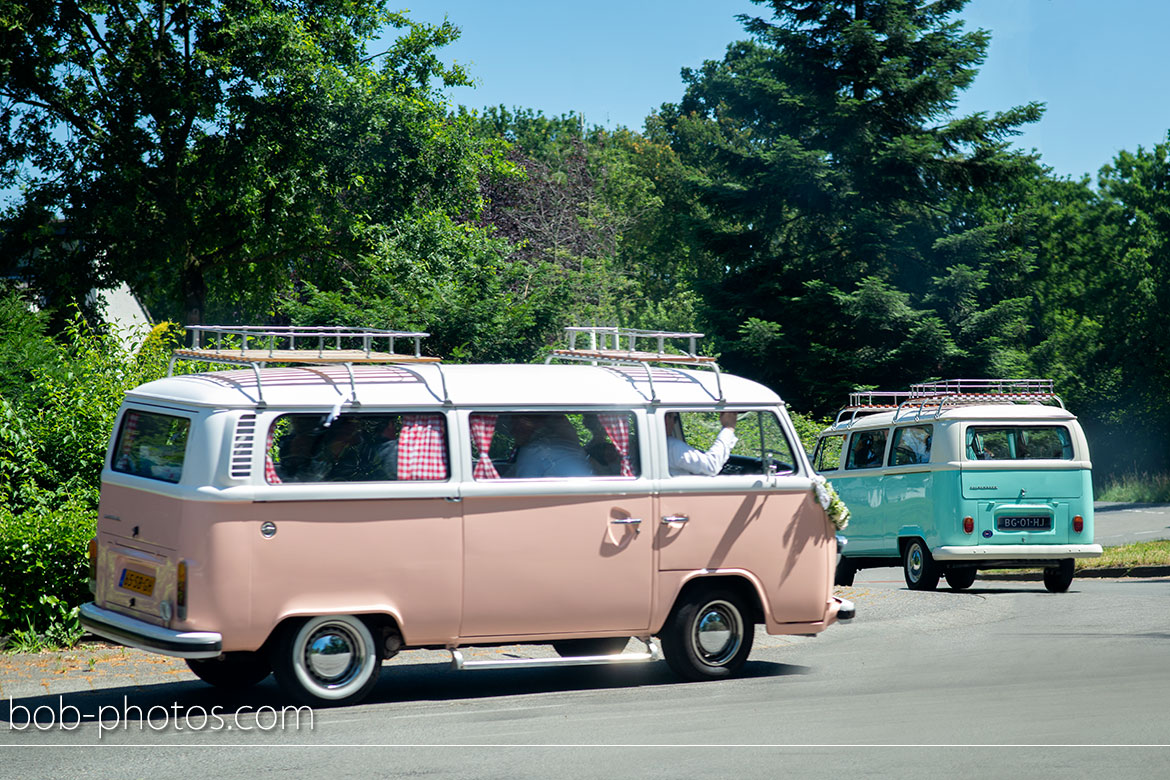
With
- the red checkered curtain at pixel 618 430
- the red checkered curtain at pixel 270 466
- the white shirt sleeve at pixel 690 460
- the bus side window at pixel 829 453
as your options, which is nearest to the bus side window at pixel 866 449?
the bus side window at pixel 829 453

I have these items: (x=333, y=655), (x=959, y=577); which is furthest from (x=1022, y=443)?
(x=333, y=655)

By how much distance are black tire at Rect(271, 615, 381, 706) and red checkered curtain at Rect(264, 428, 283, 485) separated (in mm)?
929

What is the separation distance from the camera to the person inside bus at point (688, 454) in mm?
9656

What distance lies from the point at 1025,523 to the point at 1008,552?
0.48 metres

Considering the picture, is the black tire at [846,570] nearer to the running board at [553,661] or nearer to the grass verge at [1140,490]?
the running board at [553,661]

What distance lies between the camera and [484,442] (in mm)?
9047

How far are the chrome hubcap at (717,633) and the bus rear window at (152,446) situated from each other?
12.8 feet

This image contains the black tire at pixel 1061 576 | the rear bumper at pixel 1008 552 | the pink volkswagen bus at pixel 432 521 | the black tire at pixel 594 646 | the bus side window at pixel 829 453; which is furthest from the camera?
the bus side window at pixel 829 453

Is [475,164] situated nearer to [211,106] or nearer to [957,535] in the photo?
[211,106]

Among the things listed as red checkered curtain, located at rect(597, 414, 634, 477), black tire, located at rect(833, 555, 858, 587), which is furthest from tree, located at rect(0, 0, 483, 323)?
red checkered curtain, located at rect(597, 414, 634, 477)

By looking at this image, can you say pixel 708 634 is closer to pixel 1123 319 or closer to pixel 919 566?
pixel 919 566

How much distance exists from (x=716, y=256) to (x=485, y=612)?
105 feet

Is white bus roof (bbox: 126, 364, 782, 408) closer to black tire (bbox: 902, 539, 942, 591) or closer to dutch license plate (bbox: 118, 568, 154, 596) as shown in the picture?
dutch license plate (bbox: 118, 568, 154, 596)

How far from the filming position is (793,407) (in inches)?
1491
